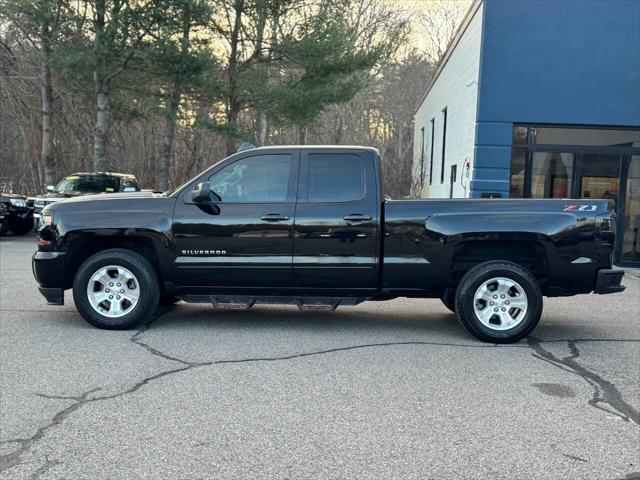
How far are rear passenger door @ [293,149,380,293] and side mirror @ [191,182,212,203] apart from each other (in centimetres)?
94

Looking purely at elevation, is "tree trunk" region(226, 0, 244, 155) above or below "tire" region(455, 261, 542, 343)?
above

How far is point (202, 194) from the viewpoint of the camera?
613 cm

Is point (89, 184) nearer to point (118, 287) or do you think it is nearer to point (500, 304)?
point (118, 287)

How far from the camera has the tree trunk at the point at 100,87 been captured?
1789 centimetres

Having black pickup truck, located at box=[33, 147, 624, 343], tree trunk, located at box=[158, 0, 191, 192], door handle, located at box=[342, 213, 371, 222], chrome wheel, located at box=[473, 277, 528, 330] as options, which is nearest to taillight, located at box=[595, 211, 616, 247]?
black pickup truck, located at box=[33, 147, 624, 343]

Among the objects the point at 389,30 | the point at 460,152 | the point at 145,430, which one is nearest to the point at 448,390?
the point at 145,430

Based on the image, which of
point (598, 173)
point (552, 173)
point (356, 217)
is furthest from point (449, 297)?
point (598, 173)

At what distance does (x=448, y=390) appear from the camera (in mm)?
4637

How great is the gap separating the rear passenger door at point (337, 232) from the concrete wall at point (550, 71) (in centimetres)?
697

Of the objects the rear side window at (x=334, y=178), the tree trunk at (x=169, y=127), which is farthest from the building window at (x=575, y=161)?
the tree trunk at (x=169, y=127)

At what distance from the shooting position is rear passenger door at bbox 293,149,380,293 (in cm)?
622

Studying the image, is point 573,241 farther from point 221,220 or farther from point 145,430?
point 145,430

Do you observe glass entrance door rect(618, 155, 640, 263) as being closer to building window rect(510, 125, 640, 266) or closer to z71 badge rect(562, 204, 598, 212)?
building window rect(510, 125, 640, 266)

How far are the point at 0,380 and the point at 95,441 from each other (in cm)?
156
